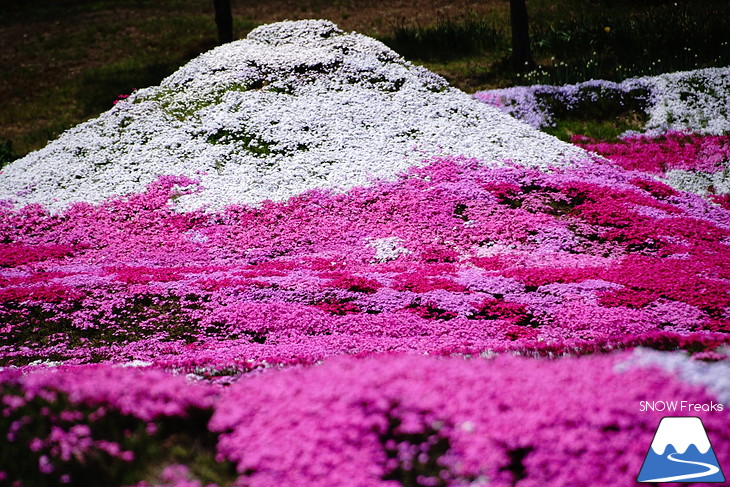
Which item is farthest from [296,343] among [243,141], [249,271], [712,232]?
[243,141]

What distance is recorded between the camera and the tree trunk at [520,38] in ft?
84.0

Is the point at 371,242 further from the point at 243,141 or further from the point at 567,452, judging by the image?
the point at 567,452

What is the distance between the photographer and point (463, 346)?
771cm

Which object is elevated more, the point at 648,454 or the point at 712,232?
the point at 648,454

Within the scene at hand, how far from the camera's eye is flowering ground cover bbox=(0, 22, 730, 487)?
429 cm

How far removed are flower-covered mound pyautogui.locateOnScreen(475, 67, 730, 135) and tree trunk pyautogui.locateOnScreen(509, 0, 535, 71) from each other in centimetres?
434

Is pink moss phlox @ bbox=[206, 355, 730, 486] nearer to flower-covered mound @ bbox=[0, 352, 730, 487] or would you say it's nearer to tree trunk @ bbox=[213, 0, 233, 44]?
flower-covered mound @ bbox=[0, 352, 730, 487]

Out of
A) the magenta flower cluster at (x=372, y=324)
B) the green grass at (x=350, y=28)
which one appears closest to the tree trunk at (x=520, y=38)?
the green grass at (x=350, y=28)

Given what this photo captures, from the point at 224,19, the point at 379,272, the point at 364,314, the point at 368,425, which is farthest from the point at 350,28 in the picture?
the point at 368,425

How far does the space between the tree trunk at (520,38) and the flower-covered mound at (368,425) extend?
24.0 m

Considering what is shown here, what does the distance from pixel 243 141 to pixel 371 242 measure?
26.7ft
